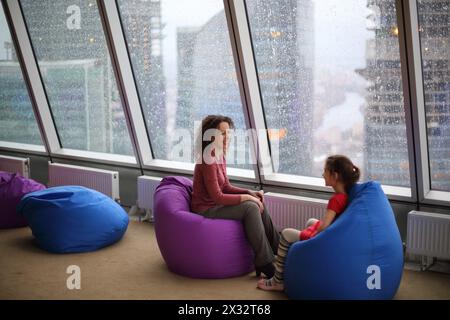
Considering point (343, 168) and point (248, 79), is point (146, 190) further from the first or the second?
point (343, 168)

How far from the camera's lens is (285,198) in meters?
5.39

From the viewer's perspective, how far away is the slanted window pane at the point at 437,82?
183 inches

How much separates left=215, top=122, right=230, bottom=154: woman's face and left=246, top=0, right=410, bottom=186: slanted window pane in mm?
1128

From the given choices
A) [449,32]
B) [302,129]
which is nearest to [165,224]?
[302,129]

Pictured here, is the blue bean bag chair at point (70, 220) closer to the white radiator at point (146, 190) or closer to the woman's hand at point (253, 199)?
the white radiator at point (146, 190)

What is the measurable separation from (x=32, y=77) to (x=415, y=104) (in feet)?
15.6

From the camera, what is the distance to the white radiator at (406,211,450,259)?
462 cm

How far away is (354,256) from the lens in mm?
3771

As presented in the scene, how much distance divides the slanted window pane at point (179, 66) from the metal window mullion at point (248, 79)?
27 cm

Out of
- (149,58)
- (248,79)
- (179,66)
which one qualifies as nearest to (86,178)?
(149,58)

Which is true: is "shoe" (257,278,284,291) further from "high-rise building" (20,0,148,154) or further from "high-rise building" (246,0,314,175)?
"high-rise building" (20,0,148,154)

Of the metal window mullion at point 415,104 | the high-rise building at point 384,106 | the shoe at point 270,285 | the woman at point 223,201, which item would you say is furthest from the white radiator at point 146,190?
the metal window mullion at point 415,104
